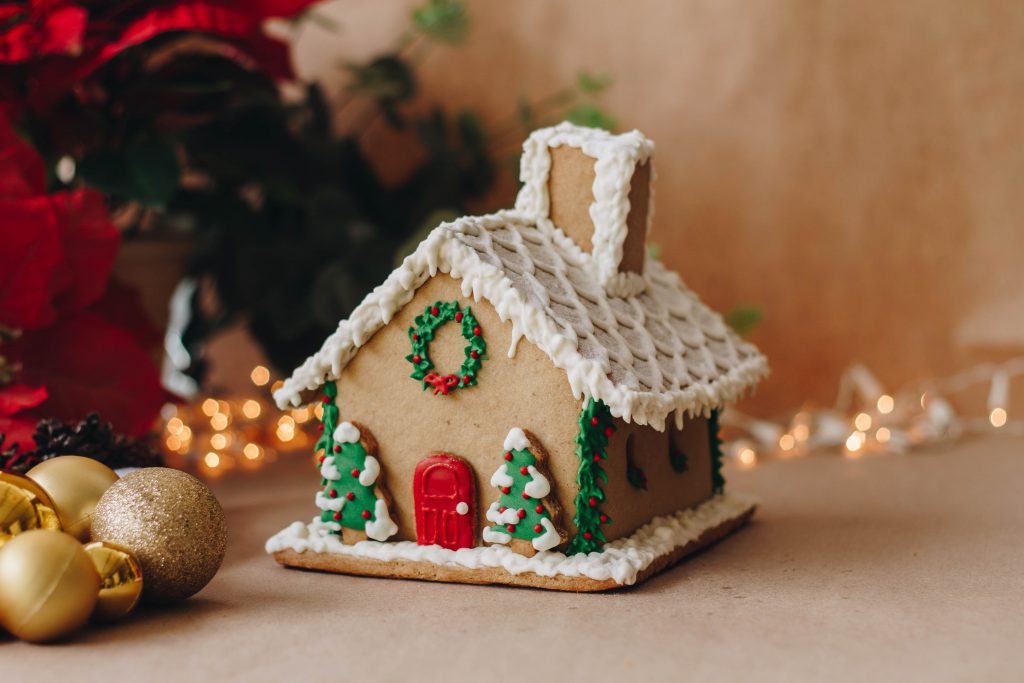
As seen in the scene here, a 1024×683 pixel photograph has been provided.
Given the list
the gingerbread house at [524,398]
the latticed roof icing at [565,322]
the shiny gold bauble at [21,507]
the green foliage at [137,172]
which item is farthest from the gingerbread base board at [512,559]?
the green foliage at [137,172]

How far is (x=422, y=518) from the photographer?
110 cm

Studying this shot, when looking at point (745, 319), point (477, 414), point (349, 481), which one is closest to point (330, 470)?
point (349, 481)

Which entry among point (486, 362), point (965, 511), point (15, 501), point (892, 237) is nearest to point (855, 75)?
point (892, 237)

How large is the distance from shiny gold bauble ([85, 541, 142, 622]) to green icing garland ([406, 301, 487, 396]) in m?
0.30

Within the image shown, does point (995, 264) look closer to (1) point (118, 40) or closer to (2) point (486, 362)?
(2) point (486, 362)

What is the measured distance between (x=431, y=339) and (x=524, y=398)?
0.10 meters

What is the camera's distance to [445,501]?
42.6 inches

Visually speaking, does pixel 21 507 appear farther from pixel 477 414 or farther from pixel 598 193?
pixel 598 193

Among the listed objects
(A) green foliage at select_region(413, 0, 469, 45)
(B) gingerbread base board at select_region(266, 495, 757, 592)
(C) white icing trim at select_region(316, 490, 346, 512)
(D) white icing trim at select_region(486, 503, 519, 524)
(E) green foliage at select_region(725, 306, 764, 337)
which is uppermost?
(A) green foliage at select_region(413, 0, 469, 45)

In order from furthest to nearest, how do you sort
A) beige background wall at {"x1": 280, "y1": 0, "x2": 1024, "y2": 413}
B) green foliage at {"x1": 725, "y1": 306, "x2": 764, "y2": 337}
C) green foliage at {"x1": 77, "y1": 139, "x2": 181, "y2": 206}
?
beige background wall at {"x1": 280, "y1": 0, "x2": 1024, "y2": 413}, green foliage at {"x1": 725, "y1": 306, "x2": 764, "y2": 337}, green foliage at {"x1": 77, "y1": 139, "x2": 181, "y2": 206}

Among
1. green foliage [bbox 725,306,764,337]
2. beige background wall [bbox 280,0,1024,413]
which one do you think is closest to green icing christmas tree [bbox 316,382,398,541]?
green foliage [bbox 725,306,764,337]

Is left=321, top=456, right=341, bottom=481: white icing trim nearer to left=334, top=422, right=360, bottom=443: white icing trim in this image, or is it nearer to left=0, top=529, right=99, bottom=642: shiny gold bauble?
left=334, top=422, right=360, bottom=443: white icing trim

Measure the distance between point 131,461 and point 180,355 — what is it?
0.81 meters

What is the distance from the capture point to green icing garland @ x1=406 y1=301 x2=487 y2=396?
1.06m
